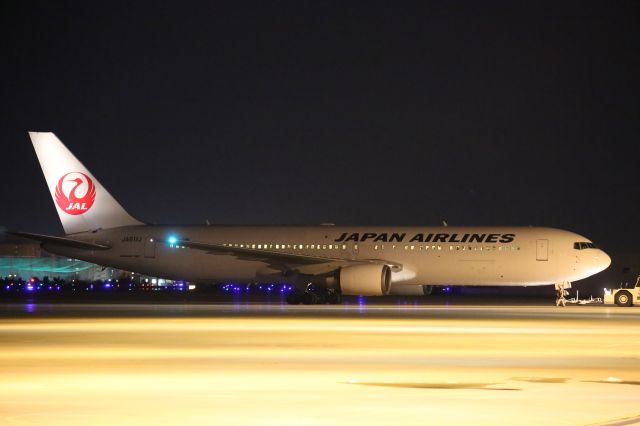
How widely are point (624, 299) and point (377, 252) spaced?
11.8 meters

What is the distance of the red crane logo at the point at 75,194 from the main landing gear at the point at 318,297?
12662 millimetres

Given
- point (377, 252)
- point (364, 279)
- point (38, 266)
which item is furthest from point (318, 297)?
point (38, 266)

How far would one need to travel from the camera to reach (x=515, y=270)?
55.0 meters

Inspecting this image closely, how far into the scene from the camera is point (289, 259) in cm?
5544

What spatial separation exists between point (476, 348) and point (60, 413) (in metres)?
12.7

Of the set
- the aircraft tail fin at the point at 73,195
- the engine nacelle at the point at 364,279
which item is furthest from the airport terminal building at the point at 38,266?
the engine nacelle at the point at 364,279

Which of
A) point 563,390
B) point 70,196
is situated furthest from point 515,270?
point 563,390

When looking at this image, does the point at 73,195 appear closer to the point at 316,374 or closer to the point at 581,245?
the point at 581,245

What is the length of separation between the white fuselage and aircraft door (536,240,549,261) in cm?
5

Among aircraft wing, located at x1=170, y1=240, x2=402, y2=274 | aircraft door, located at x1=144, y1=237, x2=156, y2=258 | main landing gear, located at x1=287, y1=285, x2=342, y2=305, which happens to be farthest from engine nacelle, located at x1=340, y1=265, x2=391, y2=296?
aircraft door, located at x1=144, y1=237, x2=156, y2=258

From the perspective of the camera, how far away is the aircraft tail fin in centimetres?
6044

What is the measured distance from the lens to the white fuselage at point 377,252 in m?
54.9

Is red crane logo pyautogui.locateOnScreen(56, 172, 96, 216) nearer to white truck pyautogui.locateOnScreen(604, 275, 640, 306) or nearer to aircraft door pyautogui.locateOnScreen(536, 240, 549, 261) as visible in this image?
aircraft door pyautogui.locateOnScreen(536, 240, 549, 261)

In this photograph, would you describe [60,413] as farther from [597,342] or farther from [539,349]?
[597,342]
